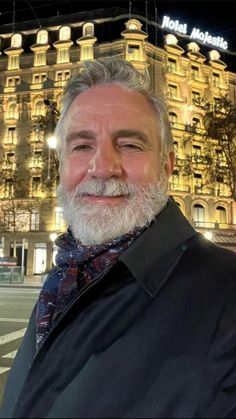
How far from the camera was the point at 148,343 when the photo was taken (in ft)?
3.25

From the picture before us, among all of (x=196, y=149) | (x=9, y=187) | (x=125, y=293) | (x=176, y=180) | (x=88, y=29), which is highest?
(x=88, y=29)

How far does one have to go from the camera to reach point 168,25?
125 feet

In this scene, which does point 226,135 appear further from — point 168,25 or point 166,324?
point 166,324

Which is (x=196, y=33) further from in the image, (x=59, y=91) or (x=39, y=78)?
(x=39, y=78)

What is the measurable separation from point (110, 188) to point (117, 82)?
16.5 inches

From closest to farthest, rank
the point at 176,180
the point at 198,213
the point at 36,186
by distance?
the point at 36,186
the point at 176,180
the point at 198,213

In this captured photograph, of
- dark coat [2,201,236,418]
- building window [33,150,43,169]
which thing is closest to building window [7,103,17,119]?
building window [33,150,43,169]

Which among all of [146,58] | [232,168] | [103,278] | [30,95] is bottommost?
[103,278]

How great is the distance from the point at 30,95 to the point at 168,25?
14709 mm

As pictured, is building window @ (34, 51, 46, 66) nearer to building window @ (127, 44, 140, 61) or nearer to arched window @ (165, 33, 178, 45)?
building window @ (127, 44, 140, 61)

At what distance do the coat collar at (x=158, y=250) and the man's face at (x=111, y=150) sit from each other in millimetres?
191

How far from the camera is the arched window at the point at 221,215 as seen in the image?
3641 cm

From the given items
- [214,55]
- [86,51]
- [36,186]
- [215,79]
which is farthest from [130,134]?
[214,55]

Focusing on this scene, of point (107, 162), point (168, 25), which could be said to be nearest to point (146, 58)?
point (168, 25)
